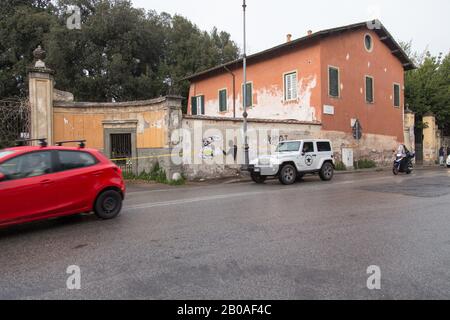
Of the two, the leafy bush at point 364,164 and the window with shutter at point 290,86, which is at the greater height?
the window with shutter at point 290,86

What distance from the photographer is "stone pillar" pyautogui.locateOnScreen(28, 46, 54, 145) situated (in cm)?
1535

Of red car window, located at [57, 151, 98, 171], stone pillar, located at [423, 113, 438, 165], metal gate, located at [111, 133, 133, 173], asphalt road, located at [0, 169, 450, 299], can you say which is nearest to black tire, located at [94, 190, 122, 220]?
asphalt road, located at [0, 169, 450, 299]

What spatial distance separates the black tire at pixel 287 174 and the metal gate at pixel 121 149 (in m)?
7.11

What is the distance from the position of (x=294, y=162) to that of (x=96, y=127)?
29.7ft

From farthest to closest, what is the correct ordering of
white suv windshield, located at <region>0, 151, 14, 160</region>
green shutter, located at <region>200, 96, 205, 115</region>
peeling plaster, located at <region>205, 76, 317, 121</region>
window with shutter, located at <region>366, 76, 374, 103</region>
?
green shutter, located at <region>200, 96, 205, 115</region> → window with shutter, located at <region>366, 76, 374, 103</region> → peeling plaster, located at <region>205, 76, 317, 121</region> → white suv windshield, located at <region>0, 151, 14, 160</region>

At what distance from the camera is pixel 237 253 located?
489 cm

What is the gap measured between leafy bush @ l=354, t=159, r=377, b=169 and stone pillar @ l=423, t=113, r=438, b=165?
9.01 metres

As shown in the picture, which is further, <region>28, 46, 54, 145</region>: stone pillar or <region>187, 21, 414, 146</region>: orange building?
<region>187, 21, 414, 146</region>: orange building

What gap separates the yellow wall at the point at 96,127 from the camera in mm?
15789

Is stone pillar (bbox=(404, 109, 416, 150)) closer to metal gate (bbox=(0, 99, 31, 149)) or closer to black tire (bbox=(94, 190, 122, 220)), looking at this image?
metal gate (bbox=(0, 99, 31, 149))

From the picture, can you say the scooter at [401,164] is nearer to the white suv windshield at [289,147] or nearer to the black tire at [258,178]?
the white suv windshield at [289,147]

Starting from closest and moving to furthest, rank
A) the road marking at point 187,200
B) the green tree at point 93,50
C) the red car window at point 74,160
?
1. the red car window at point 74,160
2. the road marking at point 187,200
3. the green tree at point 93,50

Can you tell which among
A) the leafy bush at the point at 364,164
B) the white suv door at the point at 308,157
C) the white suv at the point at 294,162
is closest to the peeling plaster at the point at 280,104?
the leafy bush at the point at 364,164

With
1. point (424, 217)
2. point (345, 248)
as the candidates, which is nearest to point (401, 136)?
point (424, 217)
